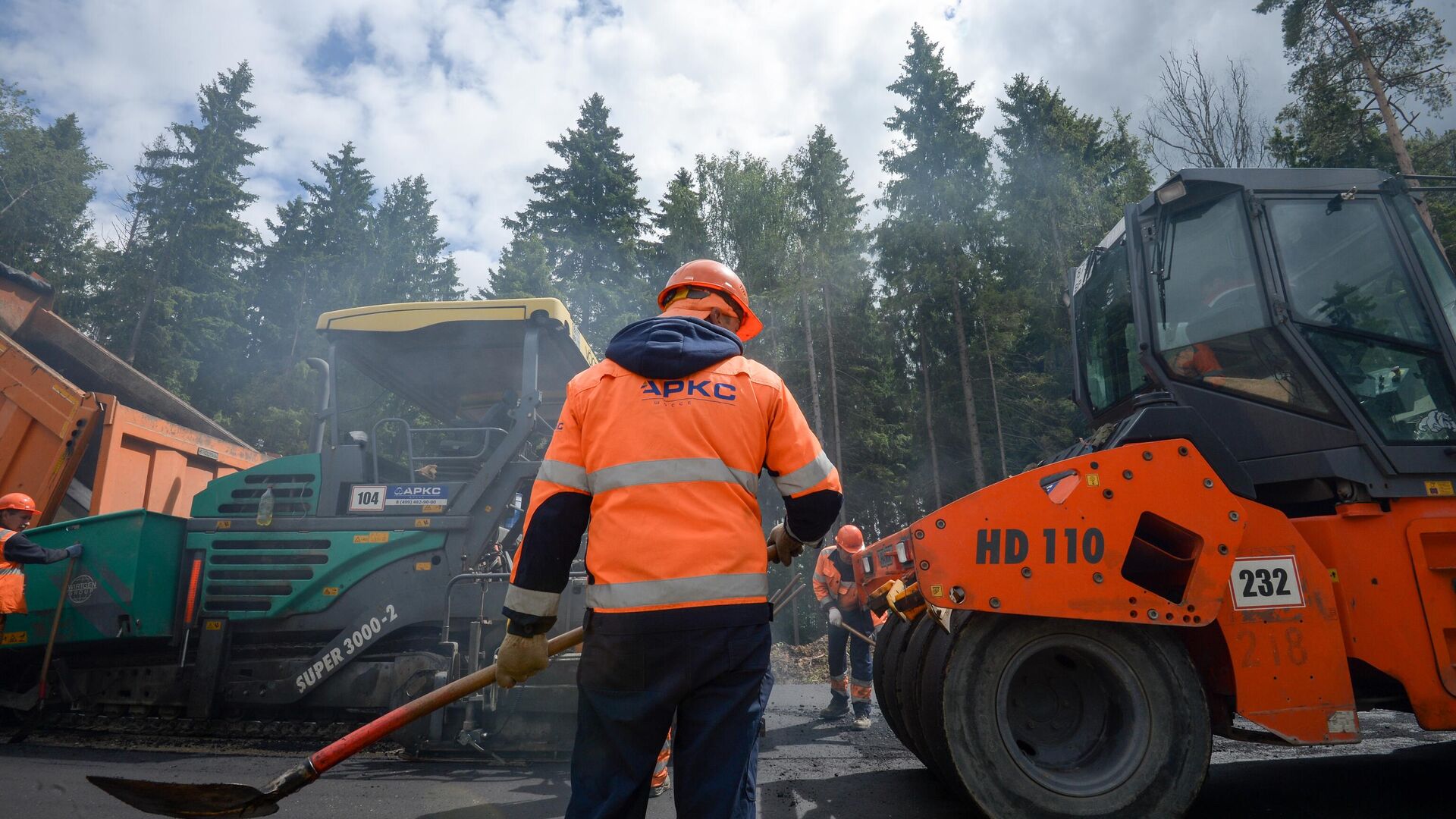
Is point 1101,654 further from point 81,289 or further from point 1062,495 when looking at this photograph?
point 81,289

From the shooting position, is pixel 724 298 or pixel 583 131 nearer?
pixel 724 298

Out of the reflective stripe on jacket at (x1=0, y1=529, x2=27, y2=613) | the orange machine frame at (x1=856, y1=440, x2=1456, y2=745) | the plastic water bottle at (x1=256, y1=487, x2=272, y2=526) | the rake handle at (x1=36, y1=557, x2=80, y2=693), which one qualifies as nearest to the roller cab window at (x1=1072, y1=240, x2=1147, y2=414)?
the orange machine frame at (x1=856, y1=440, x2=1456, y2=745)

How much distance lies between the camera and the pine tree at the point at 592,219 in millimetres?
24609

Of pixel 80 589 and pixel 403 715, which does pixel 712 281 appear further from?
→ pixel 80 589

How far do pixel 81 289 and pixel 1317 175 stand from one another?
34389mm

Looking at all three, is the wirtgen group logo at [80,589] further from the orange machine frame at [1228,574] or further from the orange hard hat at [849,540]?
the orange hard hat at [849,540]

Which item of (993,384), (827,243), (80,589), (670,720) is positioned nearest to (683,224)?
(827,243)

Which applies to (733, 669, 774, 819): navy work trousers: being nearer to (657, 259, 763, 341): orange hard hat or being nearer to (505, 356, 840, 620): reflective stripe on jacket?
(505, 356, 840, 620): reflective stripe on jacket

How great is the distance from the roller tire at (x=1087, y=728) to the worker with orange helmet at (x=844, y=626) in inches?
130

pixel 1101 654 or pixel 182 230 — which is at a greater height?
pixel 182 230

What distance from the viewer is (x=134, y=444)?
6.57m

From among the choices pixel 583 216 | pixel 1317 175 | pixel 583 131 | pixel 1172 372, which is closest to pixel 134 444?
pixel 1172 372

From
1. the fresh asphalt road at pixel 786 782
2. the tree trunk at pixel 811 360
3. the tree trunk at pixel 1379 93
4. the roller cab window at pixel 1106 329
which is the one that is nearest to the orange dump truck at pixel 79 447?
the fresh asphalt road at pixel 786 782

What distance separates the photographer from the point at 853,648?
22.8ft
